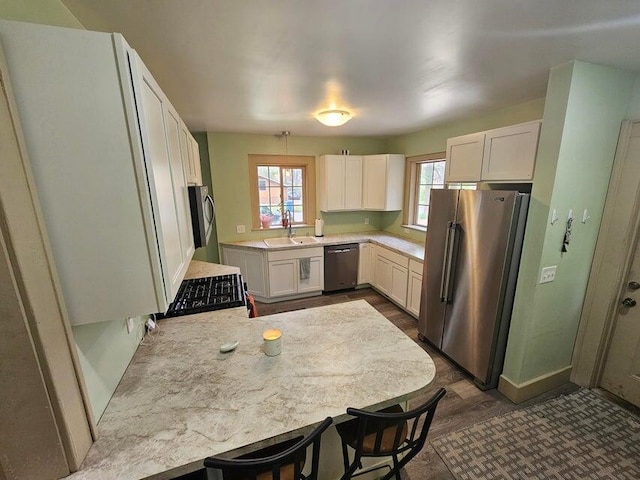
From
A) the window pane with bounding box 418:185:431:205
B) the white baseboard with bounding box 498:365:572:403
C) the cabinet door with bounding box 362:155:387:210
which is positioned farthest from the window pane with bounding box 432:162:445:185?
the white baseboard with bounding box 498:365:572:403

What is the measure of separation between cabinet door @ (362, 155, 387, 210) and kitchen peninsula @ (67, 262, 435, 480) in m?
2.89

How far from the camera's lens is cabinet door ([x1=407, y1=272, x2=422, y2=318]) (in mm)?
3209

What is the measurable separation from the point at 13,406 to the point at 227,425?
0.60 m

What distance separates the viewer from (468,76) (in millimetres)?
1869

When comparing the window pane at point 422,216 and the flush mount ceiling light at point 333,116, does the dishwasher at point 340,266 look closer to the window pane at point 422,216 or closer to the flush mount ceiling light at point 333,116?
the window pane at point 422,216

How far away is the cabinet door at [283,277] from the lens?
12.6 feet

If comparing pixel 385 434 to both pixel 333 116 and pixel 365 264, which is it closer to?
pixel 333 116

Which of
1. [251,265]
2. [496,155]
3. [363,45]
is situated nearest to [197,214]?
[363,45]

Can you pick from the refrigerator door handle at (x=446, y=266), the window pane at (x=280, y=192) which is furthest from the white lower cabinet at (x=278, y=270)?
the refrigerator door handle at (x=446, y=266)

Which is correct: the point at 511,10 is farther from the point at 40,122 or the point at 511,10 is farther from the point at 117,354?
the point at 117,354

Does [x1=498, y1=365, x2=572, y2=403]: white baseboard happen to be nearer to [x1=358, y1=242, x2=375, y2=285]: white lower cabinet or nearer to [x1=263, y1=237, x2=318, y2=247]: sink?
[x1=358, y1=242, x2=375, y2=285]: white lower cabinet

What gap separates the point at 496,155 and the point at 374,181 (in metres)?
2.17

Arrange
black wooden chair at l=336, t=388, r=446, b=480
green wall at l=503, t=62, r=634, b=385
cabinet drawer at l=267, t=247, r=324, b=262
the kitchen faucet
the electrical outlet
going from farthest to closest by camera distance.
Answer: the kitchen faucet → cabinet drawer at l=267, t=247, r=324, b=262 → the electrical outlet → green wall at l=503, t=62, r=634, b=385 → black wooden chair at l=336, t=388, r=446, b=480

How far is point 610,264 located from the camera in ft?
6.77
